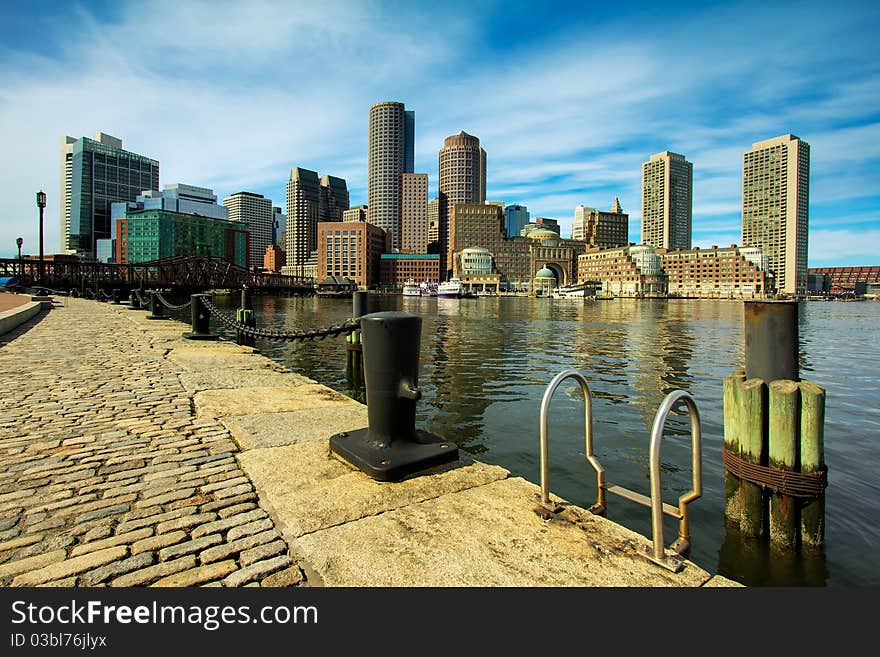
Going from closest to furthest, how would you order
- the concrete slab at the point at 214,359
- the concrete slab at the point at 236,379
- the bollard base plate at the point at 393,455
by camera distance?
the bollard base plate at the point at 393,455, the concrete slab at the point at 236,379, the concrete slab at the point at 214,359

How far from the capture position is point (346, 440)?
5316mm

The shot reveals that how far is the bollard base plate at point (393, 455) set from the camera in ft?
15.0

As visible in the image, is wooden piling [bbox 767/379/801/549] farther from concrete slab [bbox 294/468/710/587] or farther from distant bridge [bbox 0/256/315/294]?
distant bridge [bbox 0/256/315/294]

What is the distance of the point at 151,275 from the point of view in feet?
384

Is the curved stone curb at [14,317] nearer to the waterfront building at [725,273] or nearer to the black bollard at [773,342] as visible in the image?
the black bollard at [773,342]

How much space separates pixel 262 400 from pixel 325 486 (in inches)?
160

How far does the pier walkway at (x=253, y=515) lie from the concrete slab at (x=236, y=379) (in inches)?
72.3

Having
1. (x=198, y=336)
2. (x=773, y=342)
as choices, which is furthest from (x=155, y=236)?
(x=773, y=342)

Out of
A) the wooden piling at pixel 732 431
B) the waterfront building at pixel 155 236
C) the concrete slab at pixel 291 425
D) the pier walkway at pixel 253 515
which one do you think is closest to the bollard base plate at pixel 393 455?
the pier walkway at pixel 253 515

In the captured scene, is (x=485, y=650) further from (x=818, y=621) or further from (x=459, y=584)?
(x=818, y=621)

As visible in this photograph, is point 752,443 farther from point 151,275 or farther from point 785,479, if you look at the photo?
point 151,275

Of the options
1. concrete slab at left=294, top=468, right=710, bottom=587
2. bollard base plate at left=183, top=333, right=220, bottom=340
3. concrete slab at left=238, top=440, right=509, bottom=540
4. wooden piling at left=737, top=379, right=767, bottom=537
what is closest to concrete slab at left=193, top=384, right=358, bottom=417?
concrete slab at left=238, top=440, right=509, bottom=540

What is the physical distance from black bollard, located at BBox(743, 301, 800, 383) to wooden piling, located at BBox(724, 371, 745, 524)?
0.24 metres

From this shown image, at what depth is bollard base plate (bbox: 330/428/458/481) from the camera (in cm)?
456
